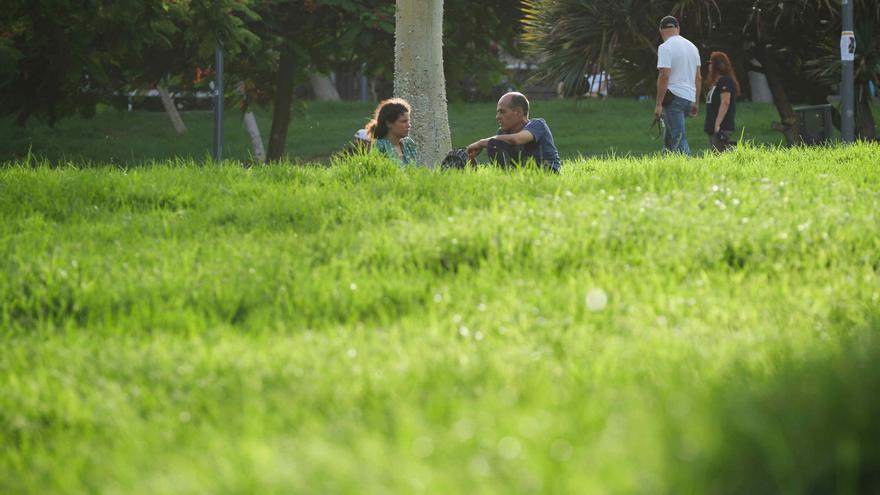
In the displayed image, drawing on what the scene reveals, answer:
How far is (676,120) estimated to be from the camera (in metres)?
13.8

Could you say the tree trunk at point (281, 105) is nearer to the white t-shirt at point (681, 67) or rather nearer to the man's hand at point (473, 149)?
the white t-shirt at point (681, 67)

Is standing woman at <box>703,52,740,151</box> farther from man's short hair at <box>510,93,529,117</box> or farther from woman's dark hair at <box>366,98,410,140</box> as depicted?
woman's dark hair at <box>366,98,410,140</box>

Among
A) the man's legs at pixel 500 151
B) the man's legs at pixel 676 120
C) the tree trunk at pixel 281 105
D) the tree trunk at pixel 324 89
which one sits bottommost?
the tree trunk at pixel 324 89

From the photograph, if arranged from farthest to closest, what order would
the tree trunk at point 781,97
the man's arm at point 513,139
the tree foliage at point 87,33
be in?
the tree trunk at point 781,97
the tree foliage at point 87,33
the man's arm at point 513,139

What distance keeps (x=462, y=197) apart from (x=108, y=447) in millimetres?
4133

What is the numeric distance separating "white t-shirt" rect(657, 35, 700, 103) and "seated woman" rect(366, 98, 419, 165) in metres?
4.26

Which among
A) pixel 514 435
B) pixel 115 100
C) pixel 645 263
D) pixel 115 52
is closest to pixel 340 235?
pixel 645 263

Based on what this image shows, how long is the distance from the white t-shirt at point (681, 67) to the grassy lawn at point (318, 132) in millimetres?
12625

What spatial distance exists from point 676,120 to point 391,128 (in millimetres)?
4651

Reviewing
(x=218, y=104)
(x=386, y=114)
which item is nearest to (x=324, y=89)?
(x=218, y=104)

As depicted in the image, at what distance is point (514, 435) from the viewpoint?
119 inches

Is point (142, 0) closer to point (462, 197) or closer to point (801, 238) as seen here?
point (462, 197)

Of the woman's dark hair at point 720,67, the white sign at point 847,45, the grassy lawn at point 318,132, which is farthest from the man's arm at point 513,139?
the grassy lawn at point 318,132

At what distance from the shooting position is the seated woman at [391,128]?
10.1m
